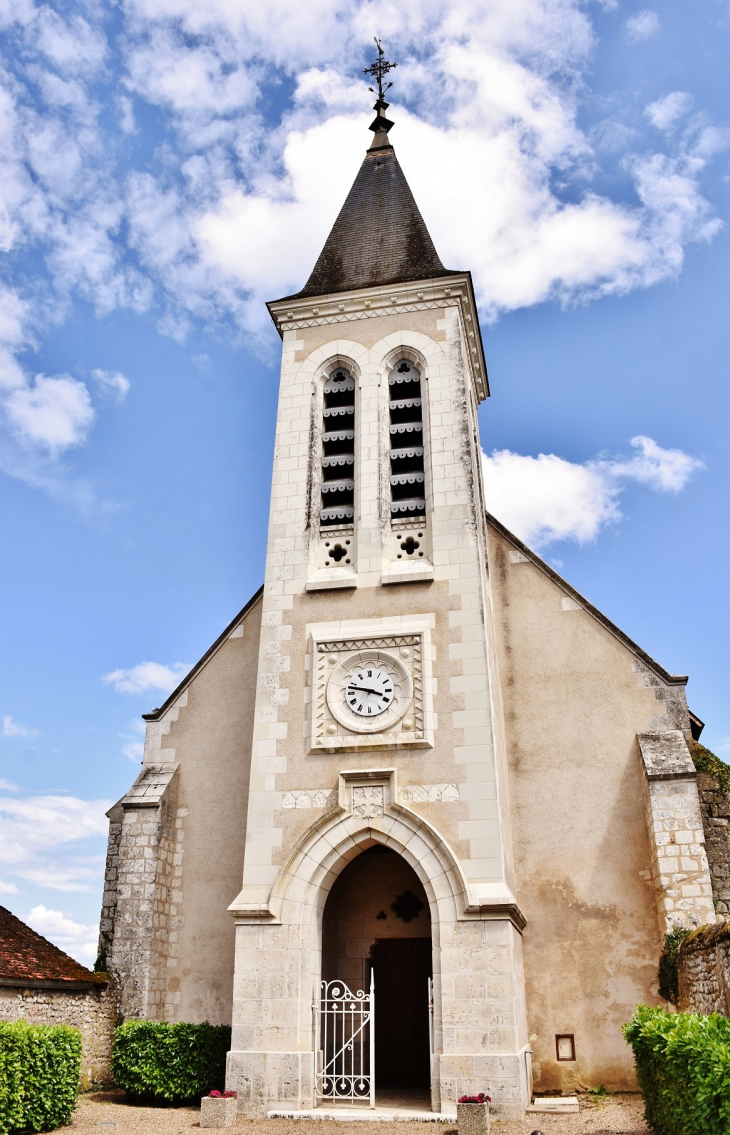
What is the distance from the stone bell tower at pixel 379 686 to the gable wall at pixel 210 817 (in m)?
1.67

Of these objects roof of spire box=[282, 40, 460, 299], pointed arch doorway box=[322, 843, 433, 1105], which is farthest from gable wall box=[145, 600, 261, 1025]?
roof of spire box=[282, 40, 460, 299]

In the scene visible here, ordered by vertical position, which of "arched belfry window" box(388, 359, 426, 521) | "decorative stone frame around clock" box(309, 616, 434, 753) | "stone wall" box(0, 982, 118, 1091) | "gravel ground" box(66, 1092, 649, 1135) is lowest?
"gravel ground" box(66, 1092, 649, 1135)

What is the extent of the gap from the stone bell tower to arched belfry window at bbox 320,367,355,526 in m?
0.03

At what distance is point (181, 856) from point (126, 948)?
1.53m

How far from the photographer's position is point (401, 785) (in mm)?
11852

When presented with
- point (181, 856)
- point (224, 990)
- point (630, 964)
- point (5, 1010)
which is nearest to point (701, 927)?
point (630, 964)

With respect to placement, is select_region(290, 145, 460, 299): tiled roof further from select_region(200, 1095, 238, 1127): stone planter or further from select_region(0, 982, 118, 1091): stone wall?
select_region(200, 1095, 238, 1127): stone planter

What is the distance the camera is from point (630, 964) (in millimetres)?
12469

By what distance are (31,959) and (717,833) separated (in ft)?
30.5

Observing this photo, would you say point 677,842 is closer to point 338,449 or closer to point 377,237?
point 338,449

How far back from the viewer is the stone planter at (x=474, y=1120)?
9000 millimetres

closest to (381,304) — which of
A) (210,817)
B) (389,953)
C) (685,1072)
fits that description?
(210,817)

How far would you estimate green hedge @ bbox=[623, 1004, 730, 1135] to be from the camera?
5.89 m

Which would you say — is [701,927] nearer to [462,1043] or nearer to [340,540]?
[462,1043]
